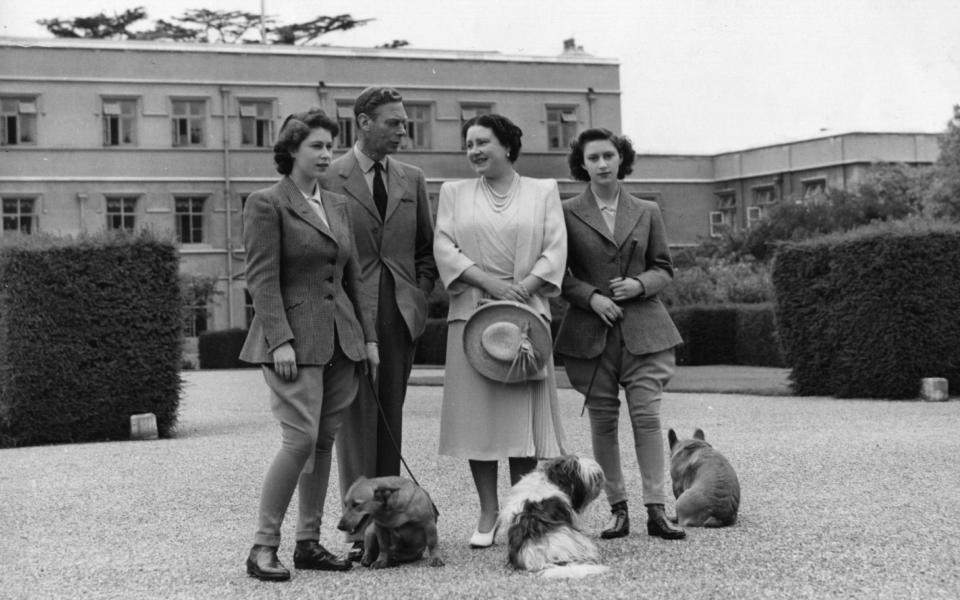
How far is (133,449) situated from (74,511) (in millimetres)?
4841

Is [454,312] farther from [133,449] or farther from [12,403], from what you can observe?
[12,403]

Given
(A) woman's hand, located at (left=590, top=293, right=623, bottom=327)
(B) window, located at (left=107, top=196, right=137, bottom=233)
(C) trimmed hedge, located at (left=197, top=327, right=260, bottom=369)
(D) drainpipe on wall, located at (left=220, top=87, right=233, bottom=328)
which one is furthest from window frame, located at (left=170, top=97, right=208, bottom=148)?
(A) woman's hand, located at (left=590, top=293, right=623, bottom=327)

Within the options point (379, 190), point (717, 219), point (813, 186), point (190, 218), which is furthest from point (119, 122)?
point (379, 190)

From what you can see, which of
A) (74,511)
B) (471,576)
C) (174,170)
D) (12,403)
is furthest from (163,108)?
(471,576)

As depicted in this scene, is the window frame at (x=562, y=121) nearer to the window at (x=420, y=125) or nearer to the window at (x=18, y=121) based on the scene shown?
the window at (x=420, y=125)

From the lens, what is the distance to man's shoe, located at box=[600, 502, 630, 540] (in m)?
7.32

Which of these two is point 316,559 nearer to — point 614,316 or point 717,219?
point 614,316

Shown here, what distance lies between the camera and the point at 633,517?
27.1 ft

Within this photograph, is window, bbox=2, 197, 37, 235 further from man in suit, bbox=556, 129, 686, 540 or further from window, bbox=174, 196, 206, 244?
man in suit, bbox=556, 129, 686, 540

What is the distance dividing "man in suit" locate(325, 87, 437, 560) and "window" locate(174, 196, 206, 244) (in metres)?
45.1

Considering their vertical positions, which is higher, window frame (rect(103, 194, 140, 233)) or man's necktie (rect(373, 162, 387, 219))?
→ window frame (rect(103, 194, 140, 233))

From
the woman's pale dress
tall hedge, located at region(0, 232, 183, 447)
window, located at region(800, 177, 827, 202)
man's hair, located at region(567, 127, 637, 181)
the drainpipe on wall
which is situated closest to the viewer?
the woman's pale dress

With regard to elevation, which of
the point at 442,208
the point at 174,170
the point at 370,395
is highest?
the point at 174,170

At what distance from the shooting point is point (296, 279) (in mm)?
6695
